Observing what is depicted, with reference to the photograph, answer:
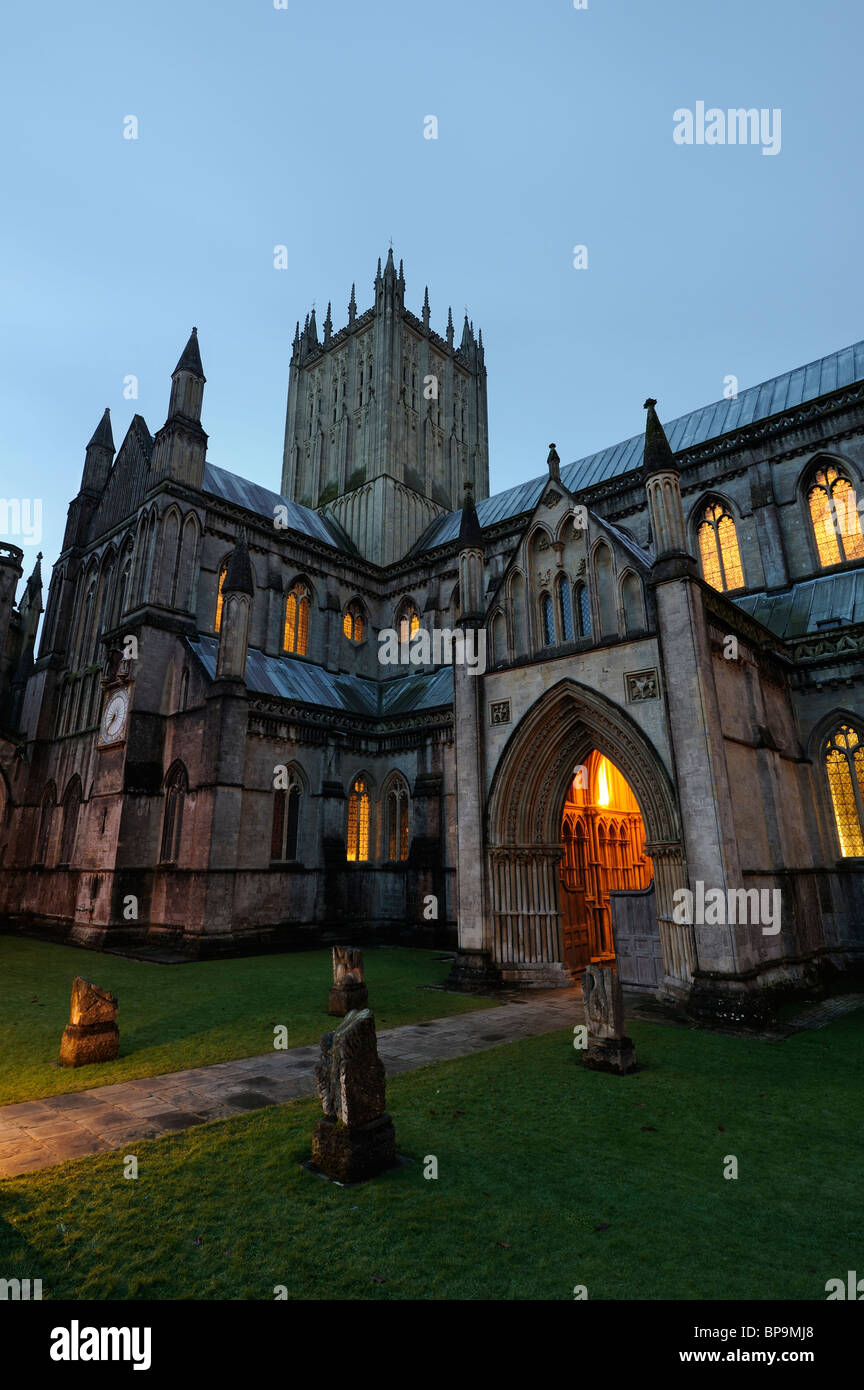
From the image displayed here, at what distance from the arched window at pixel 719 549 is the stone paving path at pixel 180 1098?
16865 mm

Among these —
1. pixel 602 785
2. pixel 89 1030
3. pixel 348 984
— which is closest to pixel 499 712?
pixel 602 785

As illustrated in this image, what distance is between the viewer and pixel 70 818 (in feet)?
89.6

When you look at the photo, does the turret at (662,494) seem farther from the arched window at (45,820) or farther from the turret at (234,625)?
the arched window at (45,820)

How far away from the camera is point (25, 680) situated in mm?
34719

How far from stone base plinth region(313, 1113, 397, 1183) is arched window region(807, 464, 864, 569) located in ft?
68.1

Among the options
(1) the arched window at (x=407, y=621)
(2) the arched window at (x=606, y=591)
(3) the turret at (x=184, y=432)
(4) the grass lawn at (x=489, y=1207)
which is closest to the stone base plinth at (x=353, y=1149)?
(4) the grass lawn at (x=489, y=1207)

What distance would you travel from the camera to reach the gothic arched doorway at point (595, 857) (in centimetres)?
1752

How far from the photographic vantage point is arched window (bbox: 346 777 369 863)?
26234mm

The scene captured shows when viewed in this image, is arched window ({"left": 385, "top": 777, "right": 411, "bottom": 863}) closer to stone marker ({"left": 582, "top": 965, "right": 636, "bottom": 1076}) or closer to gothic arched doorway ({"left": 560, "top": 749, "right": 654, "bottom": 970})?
gothic arched doorway ({"left": 560, "top": 749, "right": 654, "bottom": 970})

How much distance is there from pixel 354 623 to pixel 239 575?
11357mm

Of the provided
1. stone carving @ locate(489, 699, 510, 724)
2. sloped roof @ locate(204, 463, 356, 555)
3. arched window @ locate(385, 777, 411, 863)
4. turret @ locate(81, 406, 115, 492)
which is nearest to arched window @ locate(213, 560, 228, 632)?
sloped roof @ locate(204, 463, 356, 555)
